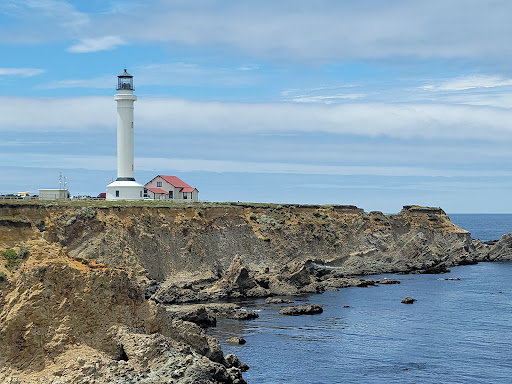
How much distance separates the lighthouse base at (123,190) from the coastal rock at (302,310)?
3524cm

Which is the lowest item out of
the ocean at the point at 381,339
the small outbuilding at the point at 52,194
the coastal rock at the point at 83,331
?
the ocean at the point at 381,339

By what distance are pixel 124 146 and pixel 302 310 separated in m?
38.1

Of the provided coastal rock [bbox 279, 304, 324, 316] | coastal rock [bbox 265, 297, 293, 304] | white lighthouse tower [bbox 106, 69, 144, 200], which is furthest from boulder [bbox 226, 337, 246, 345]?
white lighthouse tower [bbox 106, 69, 144, 200]

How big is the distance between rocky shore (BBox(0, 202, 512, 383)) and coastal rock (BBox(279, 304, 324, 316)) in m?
4.16

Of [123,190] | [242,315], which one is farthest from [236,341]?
[123,190]

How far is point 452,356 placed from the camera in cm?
4616

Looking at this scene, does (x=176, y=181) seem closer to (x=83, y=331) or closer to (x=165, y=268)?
(x=165, y=268)

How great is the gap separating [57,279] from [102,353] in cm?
371

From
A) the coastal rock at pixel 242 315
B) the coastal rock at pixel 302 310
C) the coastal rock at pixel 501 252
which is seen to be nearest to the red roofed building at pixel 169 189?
the coastal rock at pixel 302 310

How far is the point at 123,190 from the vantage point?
91.1m

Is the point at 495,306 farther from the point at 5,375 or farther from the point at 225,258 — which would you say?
the point at 5,375

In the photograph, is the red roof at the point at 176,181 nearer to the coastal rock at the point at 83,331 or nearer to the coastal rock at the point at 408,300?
the coastal rock at the point at 408,300

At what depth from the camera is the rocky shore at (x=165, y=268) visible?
29.2 metres

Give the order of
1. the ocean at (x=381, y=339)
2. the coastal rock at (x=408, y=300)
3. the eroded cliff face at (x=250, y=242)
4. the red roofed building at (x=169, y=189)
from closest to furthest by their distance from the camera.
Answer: the ocean at (x=381, y=339), the coastal rock at (x=408, y=300), the eroded cliff face at (x=250, y=242), the red roofed building at (x=169, y=189)
